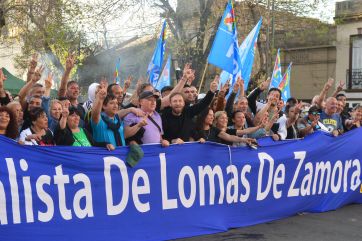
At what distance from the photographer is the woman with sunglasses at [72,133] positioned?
539 cm

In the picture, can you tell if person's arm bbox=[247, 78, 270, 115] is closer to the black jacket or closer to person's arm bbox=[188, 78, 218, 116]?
person's arm bbox=[188, 78, 218, 116]

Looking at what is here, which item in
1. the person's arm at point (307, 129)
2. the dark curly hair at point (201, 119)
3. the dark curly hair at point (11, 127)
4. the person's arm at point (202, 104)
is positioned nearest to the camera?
the dark curly hair at point (11, 127)

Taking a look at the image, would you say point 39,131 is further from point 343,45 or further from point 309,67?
point 309,67

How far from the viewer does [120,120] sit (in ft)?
19.0

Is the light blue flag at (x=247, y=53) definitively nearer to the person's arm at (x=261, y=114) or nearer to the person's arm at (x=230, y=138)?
the person's arm at (x=261, y=114)

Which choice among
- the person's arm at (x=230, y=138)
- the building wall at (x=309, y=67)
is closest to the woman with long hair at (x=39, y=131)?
the person's arm at (x=230, y=138)

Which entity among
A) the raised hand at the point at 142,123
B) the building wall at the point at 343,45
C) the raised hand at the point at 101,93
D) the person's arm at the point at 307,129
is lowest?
the person's arm at the point at 307,129

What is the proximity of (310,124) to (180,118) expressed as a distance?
284cm

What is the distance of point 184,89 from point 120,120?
1381mm

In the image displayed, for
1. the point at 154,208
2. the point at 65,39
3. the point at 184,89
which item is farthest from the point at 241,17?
the point at 154,208

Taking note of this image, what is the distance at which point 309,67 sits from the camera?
3052 cm

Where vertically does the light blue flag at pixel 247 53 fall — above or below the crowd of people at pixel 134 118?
above

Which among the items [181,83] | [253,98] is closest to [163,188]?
[181,83]

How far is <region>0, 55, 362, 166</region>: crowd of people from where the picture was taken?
17.7 ft
